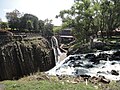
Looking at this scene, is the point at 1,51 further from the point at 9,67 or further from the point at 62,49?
the point at 62,49

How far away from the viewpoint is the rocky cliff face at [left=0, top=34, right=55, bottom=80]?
24.7 metres

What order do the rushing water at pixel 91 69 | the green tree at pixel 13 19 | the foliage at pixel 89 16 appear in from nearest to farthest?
1. the rushing water at pixel 91 69
2. the foliage at pixel 89 16
3. the green tree at pixel 13 19

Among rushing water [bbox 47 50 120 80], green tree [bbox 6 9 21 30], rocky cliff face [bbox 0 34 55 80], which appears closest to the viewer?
rushing water [bbox 47 50 120 80]

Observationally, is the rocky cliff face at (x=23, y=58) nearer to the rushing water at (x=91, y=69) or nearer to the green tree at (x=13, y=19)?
the rushing water at (x=91, y=69)

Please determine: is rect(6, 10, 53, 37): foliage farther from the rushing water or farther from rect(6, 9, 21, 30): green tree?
the rushing water

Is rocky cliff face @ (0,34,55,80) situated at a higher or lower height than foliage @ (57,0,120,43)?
lower

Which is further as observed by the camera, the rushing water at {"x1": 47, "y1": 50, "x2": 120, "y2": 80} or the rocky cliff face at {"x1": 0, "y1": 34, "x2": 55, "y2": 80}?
the rocky cliff face at {"x1": 0, "y1": 34, "x2": 55, "y2": 80}

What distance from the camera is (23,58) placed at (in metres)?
27.3

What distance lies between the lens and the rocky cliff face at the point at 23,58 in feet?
80.9

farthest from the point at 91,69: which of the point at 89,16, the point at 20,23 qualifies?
the point at 20,23

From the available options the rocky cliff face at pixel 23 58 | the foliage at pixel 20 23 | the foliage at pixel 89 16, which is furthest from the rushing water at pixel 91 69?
the foliage at pixel 20 23

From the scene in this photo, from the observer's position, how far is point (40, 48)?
101ft

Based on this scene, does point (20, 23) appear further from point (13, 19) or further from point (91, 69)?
point (91, 69)

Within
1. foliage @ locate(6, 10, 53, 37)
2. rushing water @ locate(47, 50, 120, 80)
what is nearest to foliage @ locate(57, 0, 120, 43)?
foliage @ locate(6, 10, 53, 37)
